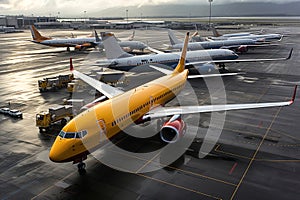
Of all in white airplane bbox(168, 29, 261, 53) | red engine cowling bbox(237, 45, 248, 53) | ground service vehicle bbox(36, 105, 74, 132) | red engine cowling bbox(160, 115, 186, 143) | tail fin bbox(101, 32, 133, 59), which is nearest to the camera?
red engine cowling bbox(160, 115, 186, 143)

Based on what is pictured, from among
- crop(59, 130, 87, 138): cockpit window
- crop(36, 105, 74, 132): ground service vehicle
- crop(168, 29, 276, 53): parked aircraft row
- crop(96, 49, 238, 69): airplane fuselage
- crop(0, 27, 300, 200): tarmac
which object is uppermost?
crop(168, 29, 276, 53): parked aircraft row

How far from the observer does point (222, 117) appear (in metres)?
35.3

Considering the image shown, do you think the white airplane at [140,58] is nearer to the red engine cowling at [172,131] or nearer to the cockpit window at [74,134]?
the red engine cowling at [172,131]

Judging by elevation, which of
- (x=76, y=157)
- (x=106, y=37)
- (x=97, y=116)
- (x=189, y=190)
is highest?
(x=106, y=37)

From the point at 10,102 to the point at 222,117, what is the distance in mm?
31506

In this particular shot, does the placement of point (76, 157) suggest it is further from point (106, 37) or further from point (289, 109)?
point (106, 37)

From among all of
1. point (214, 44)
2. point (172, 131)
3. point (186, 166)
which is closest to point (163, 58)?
point (172, 131)

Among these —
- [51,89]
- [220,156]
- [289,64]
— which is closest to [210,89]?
[220,156]

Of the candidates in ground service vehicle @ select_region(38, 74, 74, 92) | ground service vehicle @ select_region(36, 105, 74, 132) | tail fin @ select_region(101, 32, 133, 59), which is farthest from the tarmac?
tail fin @ select_region(101, 32, 133, 59)

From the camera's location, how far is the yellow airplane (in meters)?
20.4

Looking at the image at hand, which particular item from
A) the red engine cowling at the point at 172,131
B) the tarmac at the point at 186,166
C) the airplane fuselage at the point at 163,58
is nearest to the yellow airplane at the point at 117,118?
the red engine cowling at the point at 172,131

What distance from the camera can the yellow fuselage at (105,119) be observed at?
66.1 ft

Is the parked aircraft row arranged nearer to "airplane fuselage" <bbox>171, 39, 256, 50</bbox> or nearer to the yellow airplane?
"airplane fuselage" <bbox>171, 39, 256, 50</bbox>

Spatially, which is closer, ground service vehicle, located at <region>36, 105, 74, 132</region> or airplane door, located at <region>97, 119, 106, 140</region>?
airplane door, located at <region>97, 119, 106, 140</region>
